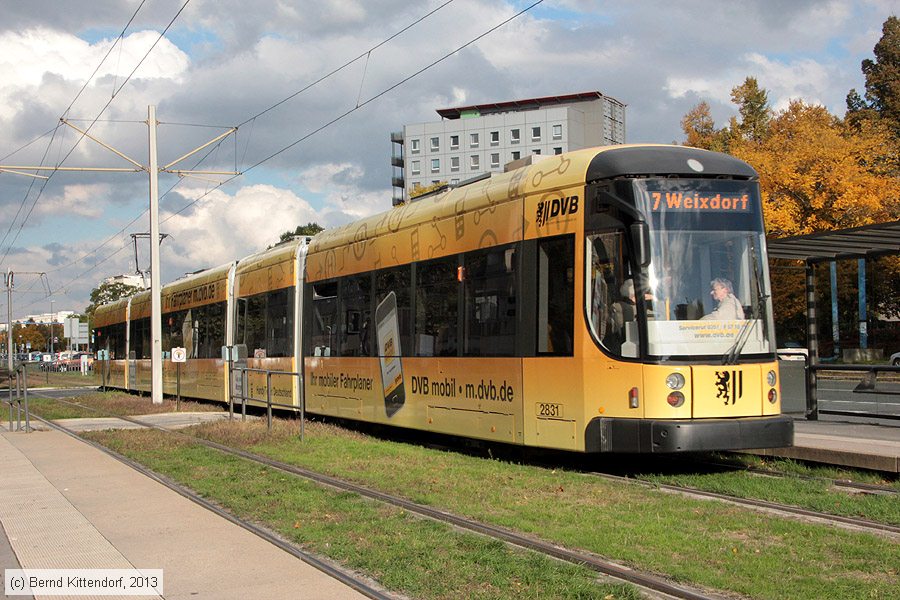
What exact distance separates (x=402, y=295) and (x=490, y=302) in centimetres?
260

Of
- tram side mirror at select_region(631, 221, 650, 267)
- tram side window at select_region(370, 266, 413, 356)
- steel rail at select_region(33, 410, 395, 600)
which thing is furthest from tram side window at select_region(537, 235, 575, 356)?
steel rail at select_region(33, 410, 395, 600)

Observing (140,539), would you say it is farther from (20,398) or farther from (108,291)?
(108,291)

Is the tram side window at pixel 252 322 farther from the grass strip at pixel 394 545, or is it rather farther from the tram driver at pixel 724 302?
the tram driver at pixel 724 302

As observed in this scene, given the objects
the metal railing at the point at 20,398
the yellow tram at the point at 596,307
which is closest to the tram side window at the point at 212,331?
the metal railing at the point at 20,398

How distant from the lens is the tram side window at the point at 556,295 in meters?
10.7

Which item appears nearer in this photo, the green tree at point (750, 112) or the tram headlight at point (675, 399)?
the tram headlight at point (675, 399)

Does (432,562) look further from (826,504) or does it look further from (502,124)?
(502,124)

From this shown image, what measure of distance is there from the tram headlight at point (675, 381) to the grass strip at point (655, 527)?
111 centimetres

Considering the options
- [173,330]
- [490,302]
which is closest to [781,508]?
[490,302]

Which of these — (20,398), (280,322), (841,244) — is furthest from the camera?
(280,322)

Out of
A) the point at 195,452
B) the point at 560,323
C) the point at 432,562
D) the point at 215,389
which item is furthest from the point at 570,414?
the point at 215,389

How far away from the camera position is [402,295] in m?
14.4

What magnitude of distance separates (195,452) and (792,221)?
1103 inches

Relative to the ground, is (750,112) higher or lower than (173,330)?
higher
